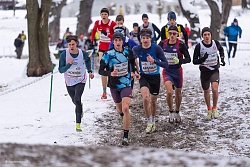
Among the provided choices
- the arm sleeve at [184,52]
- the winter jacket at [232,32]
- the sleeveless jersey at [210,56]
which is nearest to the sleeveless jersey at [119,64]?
the arm sleeve at [184,52]

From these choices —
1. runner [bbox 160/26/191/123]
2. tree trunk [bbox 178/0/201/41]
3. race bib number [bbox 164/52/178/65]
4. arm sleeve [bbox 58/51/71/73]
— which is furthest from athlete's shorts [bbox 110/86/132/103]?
tree trunk [bbox 178/0/201/41]

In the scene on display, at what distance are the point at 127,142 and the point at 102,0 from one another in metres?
48.2

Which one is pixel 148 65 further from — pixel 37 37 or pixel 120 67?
pixel 37 37

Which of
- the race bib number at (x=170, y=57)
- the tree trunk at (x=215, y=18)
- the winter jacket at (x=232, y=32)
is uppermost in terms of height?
the tree trunk at (x=215, y=18)

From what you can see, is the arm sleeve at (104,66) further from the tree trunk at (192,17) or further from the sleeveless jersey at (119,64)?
the tree trunk at (192,17)

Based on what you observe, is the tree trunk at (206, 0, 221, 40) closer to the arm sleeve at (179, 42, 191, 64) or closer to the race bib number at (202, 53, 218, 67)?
the race bib number at (202, 53, 218, 67)

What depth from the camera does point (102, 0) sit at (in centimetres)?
5519

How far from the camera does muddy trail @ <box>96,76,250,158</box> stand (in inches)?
314

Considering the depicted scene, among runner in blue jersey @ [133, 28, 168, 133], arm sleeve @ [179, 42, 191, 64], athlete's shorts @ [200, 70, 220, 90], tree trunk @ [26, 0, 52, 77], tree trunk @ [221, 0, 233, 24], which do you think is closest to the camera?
runner in blue jersey @ [133, 28, 168, 133]

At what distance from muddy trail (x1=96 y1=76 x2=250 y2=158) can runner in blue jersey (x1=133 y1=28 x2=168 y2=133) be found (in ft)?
1.69

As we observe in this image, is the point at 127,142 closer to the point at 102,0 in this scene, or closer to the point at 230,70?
the point at 230,70

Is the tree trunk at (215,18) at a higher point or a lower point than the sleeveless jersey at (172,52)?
higher

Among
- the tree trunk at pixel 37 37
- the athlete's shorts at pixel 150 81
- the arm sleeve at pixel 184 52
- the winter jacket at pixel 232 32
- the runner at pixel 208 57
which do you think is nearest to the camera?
the athlete's shorts at pixel 150 81

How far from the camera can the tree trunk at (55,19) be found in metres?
30.6
